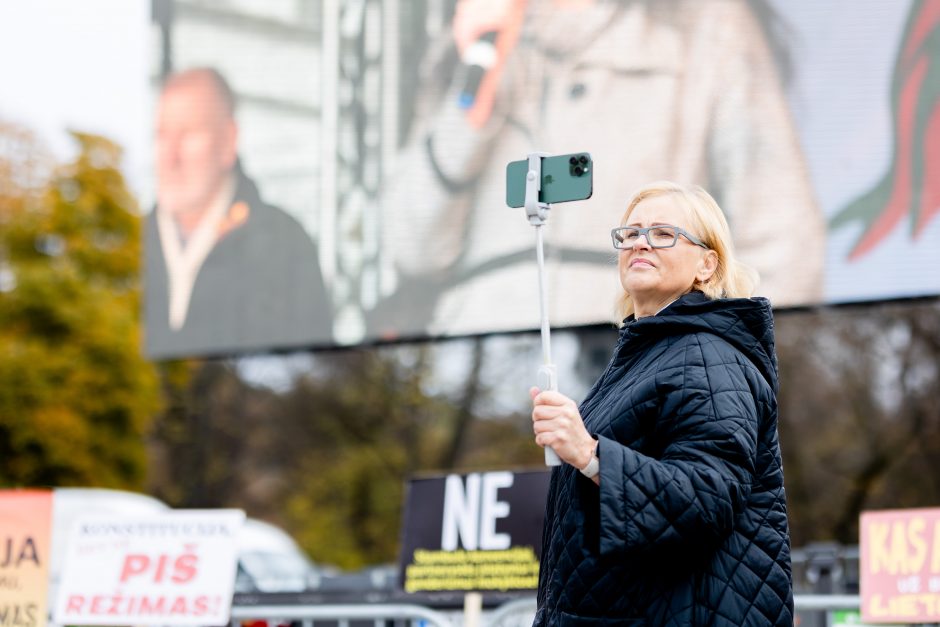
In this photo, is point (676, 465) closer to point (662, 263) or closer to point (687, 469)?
point (687, 469)

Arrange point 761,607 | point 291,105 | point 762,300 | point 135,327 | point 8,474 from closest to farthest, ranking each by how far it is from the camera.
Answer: point 761,607 < point 762,300 < point 291,105 < point 8,474 < point 135,327

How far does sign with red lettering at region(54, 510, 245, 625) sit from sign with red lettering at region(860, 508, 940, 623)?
2.42m

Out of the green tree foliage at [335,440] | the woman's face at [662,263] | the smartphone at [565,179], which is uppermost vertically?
the green tree foliage at [335,440]

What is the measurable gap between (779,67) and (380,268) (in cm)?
315

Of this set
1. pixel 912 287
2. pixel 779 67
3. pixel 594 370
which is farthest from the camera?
pixel 594 370

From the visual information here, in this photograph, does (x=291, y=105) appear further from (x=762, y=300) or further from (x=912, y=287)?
(x=762, y=300)

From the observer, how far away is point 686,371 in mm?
2420

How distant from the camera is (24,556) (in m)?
5.67

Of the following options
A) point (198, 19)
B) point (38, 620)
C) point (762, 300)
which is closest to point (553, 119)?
point (198, 19)

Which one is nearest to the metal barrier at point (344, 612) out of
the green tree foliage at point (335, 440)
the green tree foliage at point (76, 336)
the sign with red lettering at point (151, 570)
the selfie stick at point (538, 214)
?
the sign with red lettering at point (151, 570)

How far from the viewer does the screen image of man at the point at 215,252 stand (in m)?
10.7

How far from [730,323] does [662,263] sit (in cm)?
18

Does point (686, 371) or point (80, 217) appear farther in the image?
point (80, 217)

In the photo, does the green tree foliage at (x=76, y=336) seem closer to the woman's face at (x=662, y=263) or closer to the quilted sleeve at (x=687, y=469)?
the woman's face at (x=662, y=263)
